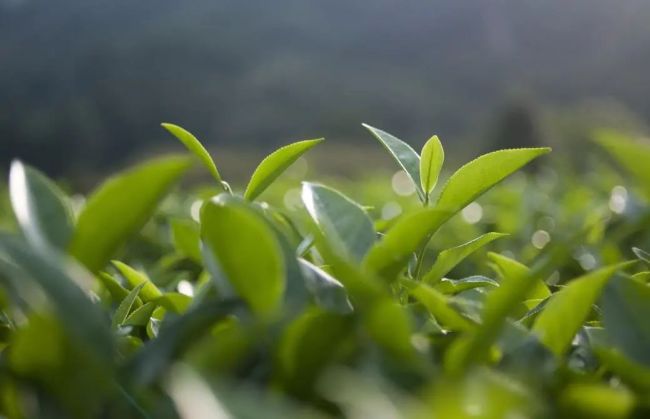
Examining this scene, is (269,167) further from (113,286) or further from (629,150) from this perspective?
(629,150)

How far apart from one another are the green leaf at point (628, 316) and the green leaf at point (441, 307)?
91 millimetres

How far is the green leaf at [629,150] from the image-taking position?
1.78 ft

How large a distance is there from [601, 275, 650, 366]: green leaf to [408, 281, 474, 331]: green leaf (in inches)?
3.6

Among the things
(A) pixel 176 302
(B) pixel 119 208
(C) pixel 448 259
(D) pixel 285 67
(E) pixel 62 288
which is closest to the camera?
(E) pixel 62 288

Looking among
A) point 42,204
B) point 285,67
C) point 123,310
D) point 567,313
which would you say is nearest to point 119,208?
point 42,204

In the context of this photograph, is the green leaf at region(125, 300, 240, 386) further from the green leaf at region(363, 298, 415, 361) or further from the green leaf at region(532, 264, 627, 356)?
the green leaf at region(532, 264, 627, 356)

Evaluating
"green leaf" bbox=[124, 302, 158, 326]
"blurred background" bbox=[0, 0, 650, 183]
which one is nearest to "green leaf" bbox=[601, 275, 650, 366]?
"green leaf" bbox=[124, 302, 158, 326]

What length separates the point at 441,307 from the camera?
0.60 meters

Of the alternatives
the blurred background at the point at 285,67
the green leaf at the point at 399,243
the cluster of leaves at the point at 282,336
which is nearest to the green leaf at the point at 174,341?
the cluster of leaves at the point at 282,336

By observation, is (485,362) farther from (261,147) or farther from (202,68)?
(202,68)

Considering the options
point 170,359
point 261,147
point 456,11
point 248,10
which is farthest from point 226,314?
point 248,10

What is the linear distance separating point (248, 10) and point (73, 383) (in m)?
45.9

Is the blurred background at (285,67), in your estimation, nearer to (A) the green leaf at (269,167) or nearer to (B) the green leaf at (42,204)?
(A) the green leaf at (269,167)

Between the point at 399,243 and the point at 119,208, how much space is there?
20 cm
